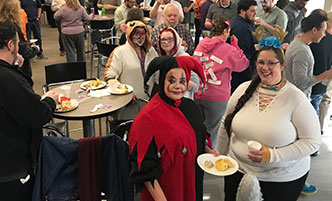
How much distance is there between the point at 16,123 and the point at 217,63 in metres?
1.98

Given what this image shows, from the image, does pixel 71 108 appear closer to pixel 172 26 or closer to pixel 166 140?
pixel 166 140

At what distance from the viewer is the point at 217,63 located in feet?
10.5

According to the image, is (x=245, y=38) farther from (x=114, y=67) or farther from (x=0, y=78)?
(x=0, y=78)

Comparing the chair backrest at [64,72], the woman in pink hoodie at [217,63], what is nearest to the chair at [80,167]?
the woman in pink hoodie at [217,63]

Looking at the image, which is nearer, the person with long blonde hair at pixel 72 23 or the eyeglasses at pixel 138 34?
the eyeglasses at pixel 138 34

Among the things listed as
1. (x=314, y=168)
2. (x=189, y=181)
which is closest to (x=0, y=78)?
(x=189, y=181)

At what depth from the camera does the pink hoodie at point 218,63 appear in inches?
125

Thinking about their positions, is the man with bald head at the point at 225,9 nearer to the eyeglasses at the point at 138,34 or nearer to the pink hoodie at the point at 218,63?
the pink hoodie at the point at 218,63

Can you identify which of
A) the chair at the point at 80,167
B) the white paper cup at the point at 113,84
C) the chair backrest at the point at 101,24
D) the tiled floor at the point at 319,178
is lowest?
the tiled floor at the point at 319,178

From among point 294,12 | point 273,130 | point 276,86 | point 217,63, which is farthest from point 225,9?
point 273,130

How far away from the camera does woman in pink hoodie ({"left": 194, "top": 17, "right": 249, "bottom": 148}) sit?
3186mm

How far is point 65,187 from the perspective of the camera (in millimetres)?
1901

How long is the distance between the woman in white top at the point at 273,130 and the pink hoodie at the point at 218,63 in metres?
1.16

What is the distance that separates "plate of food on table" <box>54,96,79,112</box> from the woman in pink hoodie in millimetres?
1213
